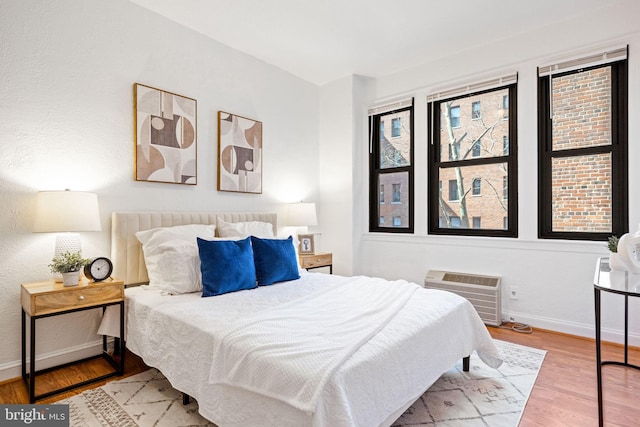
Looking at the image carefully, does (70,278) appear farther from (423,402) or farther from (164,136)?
(423,402)

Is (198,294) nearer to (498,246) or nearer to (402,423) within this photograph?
(402,423)

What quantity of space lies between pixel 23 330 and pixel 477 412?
280 cm

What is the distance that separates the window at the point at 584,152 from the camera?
2.96m

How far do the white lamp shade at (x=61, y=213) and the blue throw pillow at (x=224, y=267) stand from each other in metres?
0.75

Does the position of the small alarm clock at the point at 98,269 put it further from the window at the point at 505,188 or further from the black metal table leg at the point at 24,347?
the window at the point at 505,188

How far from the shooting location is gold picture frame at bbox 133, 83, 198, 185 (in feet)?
9.46

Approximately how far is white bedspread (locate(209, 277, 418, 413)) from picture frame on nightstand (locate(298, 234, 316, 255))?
191 cm

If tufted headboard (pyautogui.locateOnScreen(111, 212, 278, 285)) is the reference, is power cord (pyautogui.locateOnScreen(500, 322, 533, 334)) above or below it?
below

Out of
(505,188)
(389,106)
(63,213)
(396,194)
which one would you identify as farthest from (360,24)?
(63,213)

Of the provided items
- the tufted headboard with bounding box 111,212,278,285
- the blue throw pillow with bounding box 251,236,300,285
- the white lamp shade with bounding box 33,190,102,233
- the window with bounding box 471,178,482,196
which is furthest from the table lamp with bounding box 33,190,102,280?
the window with bounding box 471,178,482,196

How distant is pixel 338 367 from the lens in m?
1.35

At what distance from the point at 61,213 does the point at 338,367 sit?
2.02m

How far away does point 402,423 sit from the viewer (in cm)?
184

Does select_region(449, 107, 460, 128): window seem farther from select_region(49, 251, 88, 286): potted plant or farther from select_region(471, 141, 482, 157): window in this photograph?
select_region(49, 251, 88, 286): potted plant
